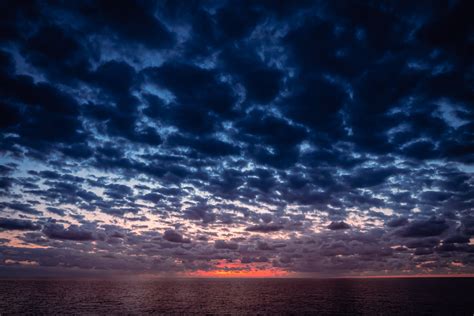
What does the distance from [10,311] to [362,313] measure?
97.4 meters

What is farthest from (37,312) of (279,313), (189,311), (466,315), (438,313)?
(466,315)

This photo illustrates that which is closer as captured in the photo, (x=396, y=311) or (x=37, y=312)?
(x=37, y=312)

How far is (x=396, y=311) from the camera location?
264ft

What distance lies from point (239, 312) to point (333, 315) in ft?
85.7

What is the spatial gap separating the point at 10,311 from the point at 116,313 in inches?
1135

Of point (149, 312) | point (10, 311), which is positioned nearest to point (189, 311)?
point (149, 312)

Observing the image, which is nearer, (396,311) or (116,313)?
(116,313)

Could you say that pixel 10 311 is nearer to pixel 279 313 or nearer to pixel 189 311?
pixel 189 311

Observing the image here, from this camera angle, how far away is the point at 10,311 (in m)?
73.8

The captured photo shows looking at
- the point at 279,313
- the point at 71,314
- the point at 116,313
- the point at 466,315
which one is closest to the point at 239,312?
the point at 279,313

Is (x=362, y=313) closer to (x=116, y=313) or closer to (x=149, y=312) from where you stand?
(x=149, y=312)

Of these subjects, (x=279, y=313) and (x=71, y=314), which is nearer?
(x=71, y=314)

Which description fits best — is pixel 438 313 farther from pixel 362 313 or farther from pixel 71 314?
pixel 71 314

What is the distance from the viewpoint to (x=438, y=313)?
77.1 metres
